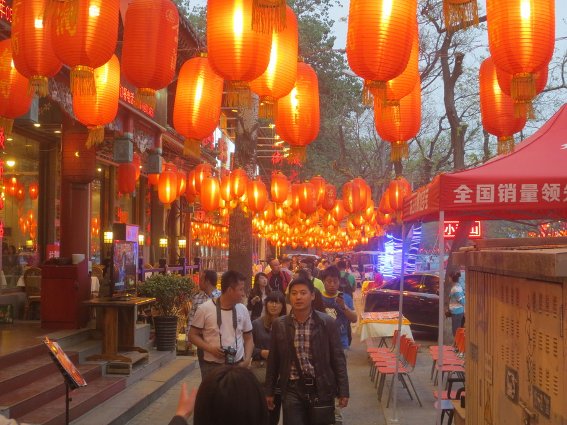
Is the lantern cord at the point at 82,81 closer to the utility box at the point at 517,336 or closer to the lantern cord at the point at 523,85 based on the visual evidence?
the utility box at the point at 517,336

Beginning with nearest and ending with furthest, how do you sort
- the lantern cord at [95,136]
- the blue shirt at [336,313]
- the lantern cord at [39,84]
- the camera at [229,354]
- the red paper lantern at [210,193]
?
the camera at [229,354] < the lantern cord at [39,84] < the lantern cord at [95,136] < the blue shirt at [336,313] < the red paper lantern at [210,193]

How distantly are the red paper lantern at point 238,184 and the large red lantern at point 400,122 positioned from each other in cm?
757

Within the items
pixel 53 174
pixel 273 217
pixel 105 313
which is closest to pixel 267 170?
pixel 273 217

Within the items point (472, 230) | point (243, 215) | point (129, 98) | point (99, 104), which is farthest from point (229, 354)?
point (472, 230)

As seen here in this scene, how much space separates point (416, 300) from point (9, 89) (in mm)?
13825

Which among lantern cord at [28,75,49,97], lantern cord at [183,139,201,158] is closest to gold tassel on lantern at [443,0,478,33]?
lantern cord at [183,139,201,158]

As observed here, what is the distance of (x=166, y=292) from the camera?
566 inches

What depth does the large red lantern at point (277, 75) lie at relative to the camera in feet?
23.9

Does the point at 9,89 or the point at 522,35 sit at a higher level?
the point at 522,35

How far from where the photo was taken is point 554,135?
8.09 m

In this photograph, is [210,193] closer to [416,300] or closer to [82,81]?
[416,300]

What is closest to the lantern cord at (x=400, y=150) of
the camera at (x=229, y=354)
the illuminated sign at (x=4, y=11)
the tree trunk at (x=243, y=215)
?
the camera at (x=229, y=354)

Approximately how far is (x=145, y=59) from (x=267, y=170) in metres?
34.3

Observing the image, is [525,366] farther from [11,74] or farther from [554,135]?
[11,74]
